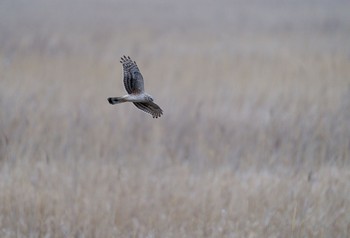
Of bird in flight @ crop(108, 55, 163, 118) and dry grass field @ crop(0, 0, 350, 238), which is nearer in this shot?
bird in flight @ crop(108, 55, 163, 118)

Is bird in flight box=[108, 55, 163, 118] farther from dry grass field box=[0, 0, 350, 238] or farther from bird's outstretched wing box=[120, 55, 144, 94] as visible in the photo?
dry grass field box=[0, 0, 350, 238]

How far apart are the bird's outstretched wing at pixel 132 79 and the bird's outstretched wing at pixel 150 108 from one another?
0.06 ft

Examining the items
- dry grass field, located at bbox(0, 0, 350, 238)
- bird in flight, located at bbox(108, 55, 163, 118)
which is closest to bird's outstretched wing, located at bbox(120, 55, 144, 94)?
bird in flight, located at bbox(108, 55, 163, 118)

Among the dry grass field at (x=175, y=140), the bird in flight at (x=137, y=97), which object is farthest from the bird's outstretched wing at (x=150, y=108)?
the dry grass field at (x=175, y=140)

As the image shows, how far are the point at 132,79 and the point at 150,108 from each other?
5 cm

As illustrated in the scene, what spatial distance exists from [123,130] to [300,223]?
1994mm

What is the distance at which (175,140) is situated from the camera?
462cm

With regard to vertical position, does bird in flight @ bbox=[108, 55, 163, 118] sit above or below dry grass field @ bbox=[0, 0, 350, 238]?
below

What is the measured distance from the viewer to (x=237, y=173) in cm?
396

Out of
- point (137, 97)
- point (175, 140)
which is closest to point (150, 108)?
point (137, 97)

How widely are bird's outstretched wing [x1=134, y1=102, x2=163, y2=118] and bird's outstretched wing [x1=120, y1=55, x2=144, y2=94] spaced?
0.06ft

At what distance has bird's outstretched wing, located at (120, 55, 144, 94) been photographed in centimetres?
66

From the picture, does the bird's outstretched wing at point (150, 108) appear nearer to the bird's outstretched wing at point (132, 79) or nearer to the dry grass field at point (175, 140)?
the bird's outstretched wing at point (132, 79)

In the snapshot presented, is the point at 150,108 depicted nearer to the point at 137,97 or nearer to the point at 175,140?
the point at 137,97
